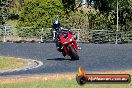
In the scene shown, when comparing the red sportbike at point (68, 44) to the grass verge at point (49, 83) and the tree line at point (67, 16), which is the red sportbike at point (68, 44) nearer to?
the grass verge at point (49, 83)

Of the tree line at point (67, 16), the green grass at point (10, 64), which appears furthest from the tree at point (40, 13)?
the green grass at point (10, 64)

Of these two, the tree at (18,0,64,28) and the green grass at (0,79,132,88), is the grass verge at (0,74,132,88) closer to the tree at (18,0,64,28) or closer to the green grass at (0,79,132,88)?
the green grass at (0,79,132,88)

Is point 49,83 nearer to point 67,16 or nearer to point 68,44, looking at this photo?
point 68,44

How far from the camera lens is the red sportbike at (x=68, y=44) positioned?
71.6 feet

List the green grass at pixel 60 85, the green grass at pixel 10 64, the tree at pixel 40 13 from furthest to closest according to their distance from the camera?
the tree at pixel 40 13
the green grass at pixel 10 64
the green grass at pixel 60 85

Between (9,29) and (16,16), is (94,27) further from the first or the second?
(16,16)

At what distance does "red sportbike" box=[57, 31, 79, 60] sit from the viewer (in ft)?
71.6

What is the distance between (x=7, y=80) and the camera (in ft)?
46.5

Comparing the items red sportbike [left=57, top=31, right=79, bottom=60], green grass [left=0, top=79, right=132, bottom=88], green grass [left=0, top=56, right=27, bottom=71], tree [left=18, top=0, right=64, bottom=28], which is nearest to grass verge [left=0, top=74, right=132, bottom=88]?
green grass [left=0, top=79, right=132, bottom=88]

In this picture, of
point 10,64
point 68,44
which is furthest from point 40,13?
point 10,64

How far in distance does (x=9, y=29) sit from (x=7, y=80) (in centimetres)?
2963

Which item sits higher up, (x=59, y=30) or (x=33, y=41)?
(x=59, y=30)

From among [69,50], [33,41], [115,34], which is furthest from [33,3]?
[69,50]

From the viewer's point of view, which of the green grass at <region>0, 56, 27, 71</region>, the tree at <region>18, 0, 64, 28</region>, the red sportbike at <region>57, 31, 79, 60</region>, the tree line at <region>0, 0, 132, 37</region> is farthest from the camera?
the tree at <region>18, 0, 64, 28</region>
